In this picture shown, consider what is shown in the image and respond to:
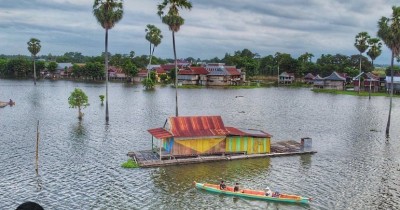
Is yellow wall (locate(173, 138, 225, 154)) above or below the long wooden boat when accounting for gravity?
above

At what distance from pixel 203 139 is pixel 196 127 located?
154cm

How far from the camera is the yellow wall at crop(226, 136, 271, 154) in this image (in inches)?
1645

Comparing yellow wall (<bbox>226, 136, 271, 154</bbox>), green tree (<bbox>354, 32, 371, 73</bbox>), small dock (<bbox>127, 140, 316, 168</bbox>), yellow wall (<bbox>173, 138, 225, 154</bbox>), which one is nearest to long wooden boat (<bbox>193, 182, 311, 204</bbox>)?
small dock (<bbox>127, 140, 316, 168</bbox>)

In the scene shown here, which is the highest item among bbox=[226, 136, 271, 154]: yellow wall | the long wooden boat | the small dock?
bbox=[226, 136, 271, 154]: yellow wall

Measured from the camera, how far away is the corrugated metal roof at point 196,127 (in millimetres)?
40062

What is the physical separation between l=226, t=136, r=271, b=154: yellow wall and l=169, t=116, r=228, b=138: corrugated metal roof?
54.0 inches

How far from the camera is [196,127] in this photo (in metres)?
41.2

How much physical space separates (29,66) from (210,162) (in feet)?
602

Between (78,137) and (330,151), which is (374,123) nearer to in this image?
(330,151)

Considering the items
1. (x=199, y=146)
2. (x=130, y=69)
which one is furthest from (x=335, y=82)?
(x=199, y=146)

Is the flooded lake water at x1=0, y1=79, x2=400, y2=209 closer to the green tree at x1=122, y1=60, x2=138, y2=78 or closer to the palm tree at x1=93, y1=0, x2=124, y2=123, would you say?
the palm tree at x1=93, y1=0, x2=124, y2=123

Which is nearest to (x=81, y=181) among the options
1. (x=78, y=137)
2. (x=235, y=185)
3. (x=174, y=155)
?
(x=174, y=155)

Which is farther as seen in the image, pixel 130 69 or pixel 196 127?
pixel 130 69

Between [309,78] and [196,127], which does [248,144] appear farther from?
[309,78]
